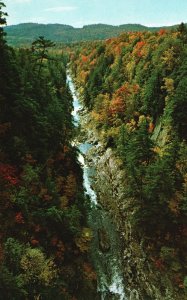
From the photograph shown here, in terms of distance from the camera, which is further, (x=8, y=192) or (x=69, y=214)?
(x=69, y=214)

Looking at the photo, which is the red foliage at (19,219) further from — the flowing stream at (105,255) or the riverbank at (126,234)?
the riverbank at (126,234)

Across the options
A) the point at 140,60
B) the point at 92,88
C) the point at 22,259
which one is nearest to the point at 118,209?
the point at 22,259

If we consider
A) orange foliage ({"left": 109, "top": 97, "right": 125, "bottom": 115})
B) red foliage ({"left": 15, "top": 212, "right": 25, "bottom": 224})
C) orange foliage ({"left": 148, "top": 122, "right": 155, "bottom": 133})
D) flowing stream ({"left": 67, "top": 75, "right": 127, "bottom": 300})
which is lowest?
flowing stream ({"left": 67, "top": 75, "right": 127, "bottom": 300})

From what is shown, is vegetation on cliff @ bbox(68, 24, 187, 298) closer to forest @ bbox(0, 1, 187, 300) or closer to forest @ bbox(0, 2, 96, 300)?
forest @ bbox(0, 1, 187, 300)

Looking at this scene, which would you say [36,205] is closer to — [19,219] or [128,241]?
[19,219]

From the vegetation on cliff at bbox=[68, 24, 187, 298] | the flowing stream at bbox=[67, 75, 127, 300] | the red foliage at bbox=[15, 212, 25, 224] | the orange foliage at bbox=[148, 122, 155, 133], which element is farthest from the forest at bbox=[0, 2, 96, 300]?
the orange foliage at bbox=[148, 122, 155, 133]

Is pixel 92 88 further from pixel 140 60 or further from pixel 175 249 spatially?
pixel 175 249
